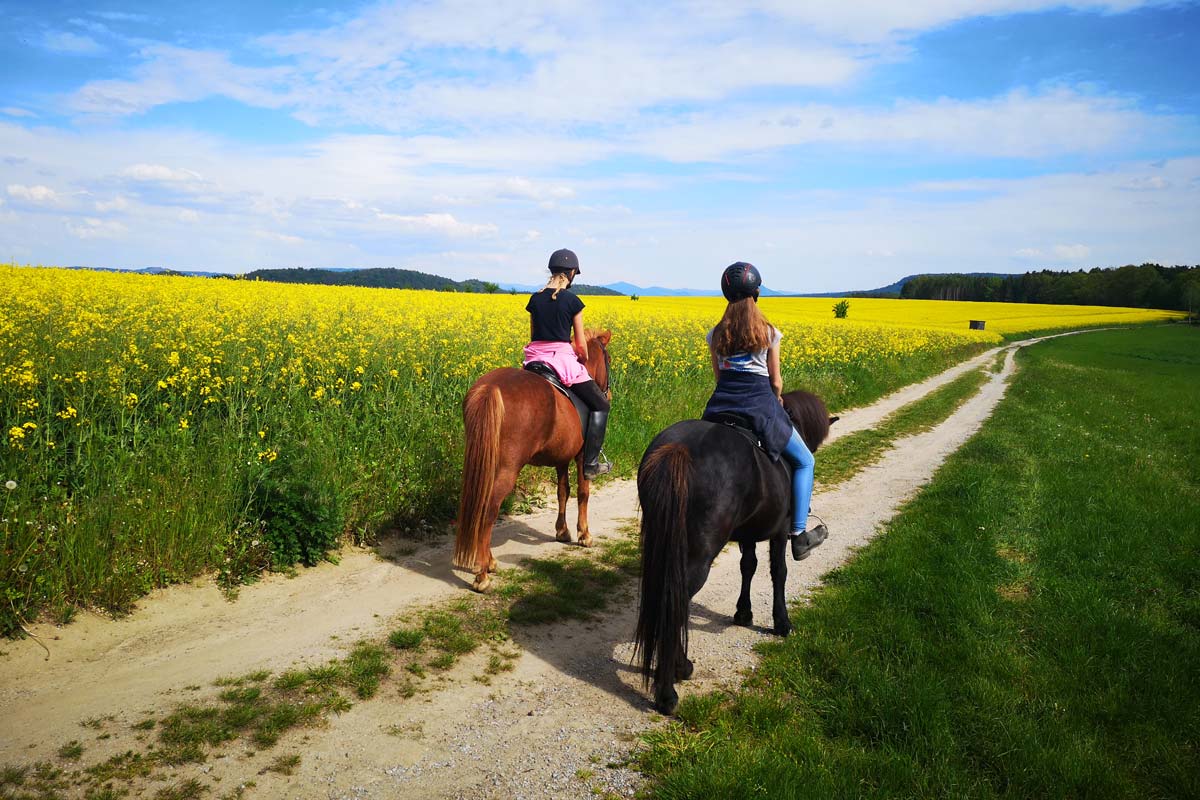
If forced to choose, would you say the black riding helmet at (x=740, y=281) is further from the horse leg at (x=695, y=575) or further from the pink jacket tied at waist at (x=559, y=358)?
the pink jacket tied at waist at (x=559, y=358)

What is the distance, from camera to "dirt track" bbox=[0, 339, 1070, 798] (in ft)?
10.7

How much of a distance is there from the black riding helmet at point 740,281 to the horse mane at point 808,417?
1223 mm

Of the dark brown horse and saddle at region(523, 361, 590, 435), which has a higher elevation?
saddle at region(523, 361, 590, 435)

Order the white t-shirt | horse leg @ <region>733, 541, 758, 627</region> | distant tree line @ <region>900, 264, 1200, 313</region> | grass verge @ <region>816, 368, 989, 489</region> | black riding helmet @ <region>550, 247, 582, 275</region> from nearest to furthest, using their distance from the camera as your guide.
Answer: the white t-shirt, horse leg @ <region>733, 541, 758, 627</region>, black riding helmet @ <region>550, 247, 582, 275</region>, grass verge @ <region>816, 368, 989, 489</region>, distant tree line @ <region>900, 264, 1200, 313</region>

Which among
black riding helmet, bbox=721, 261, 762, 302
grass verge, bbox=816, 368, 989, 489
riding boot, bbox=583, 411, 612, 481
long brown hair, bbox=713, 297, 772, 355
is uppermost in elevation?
black riding helmet, bbox=721, 261, 762, 302

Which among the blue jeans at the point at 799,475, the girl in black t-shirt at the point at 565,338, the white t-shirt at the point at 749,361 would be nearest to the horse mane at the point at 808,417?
the blue jeans at the point at 799,475

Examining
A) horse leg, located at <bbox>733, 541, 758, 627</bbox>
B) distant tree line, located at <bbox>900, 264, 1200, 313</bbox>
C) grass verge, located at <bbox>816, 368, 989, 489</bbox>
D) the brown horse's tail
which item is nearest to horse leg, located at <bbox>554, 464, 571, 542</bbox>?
the brown horse's tail

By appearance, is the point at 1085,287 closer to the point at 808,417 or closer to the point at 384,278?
the point at 384,278

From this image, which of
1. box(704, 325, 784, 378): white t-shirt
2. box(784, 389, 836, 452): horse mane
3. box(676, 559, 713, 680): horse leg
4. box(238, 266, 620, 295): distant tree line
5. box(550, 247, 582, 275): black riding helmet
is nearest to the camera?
box(676, 559, 713, 680): horse leg

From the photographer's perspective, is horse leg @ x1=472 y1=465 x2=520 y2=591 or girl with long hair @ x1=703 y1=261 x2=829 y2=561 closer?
girl with long hair @ x1=703 y1=261 x2=829 y2=561

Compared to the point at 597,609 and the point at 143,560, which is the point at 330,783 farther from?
the point at 143,560

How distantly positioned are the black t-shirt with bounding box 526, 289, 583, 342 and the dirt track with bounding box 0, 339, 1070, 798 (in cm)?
218

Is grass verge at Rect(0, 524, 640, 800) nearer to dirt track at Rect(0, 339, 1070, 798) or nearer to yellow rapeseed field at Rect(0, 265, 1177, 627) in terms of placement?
dirt track at Rect(0, 339, 1070, 798)

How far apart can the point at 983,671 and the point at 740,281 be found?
2894mm
